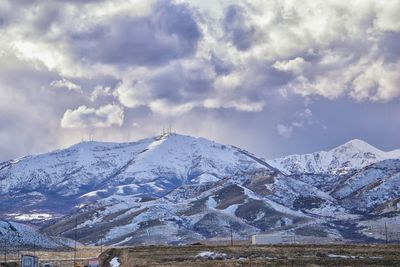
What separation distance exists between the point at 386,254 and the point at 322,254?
13104mm

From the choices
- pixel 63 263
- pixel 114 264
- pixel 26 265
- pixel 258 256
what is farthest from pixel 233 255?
pixel 63 263

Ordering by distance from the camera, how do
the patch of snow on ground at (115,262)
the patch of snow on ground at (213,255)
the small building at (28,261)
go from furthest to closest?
1. the patch of snow on ground at (115,262)
2. the patch of snow on ground at (213,255)
3. the small building at (28,261)

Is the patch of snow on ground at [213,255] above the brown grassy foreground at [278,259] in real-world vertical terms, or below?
above

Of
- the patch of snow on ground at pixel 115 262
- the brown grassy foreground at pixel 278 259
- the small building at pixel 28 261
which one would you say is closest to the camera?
the brown grassy foreground at pixel 278 259

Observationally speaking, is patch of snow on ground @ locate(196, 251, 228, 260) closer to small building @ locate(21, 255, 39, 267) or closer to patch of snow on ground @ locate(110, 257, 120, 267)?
patch of snow on ground @ locate(110, 257, 120, 267)

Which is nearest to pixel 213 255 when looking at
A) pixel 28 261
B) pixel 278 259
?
pixel 278 259

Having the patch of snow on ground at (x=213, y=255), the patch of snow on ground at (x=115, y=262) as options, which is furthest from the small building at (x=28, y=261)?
the patch of snow on ground at (x=213, y=255)

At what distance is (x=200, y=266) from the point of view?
309 ft

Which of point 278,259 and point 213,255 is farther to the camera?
point 213,255

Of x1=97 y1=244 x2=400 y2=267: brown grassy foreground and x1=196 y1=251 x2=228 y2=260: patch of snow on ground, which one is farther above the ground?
x1=196 y1=251 x2=228 y2=260: patch of snow on ground

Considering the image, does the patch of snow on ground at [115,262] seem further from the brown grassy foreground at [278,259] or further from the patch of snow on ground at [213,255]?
the patch of snow on ground at [213,255]

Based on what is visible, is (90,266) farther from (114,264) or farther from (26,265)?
(114,264)

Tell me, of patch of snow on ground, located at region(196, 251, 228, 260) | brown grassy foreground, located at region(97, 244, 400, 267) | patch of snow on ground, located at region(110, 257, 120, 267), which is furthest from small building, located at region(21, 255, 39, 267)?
patch of snow on ground, located at region(196, 251, 228, 260)

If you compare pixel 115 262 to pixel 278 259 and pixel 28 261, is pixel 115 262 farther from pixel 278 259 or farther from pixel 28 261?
pixel 278 259
